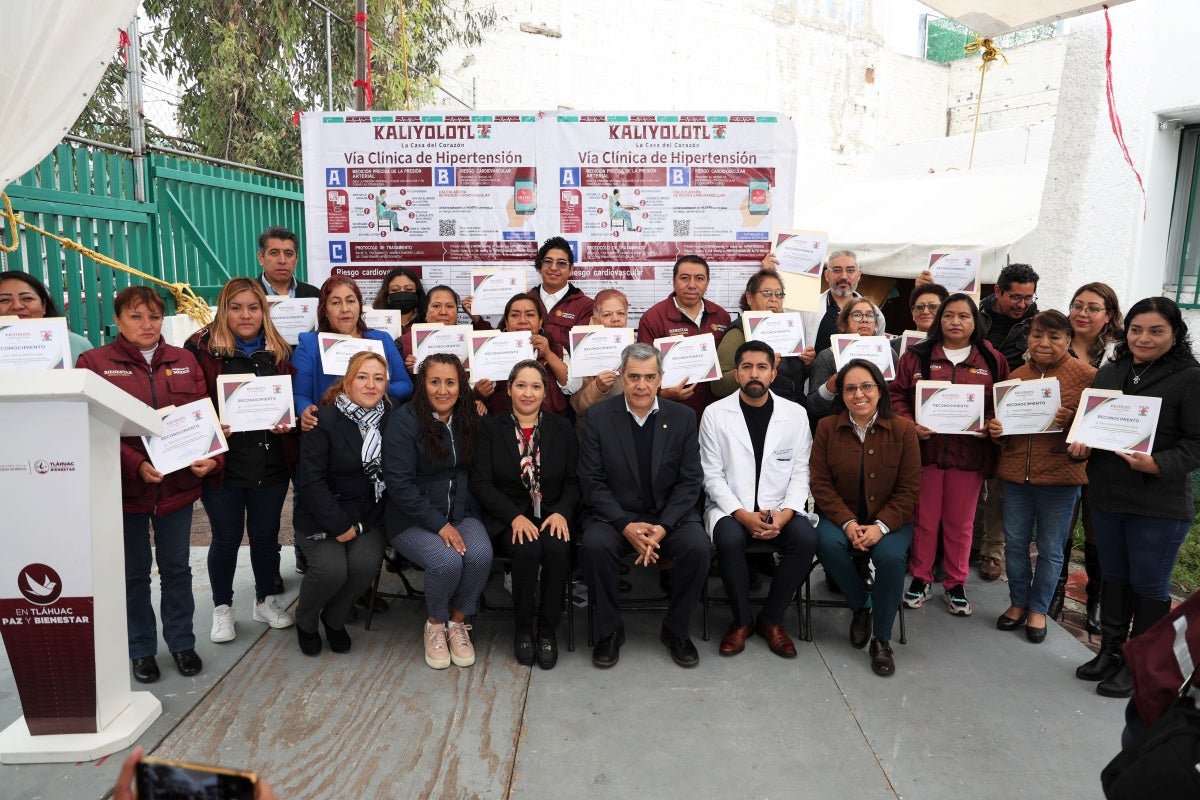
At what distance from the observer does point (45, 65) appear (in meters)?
3.18

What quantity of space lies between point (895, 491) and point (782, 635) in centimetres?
101

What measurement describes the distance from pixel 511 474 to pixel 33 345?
2.29 meters

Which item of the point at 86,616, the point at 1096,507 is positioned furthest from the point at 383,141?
the point at 1096,507

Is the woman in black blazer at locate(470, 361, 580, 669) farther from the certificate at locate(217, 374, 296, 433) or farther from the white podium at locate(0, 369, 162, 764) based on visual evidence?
the white podium at locate(0, 369, 162, 764)

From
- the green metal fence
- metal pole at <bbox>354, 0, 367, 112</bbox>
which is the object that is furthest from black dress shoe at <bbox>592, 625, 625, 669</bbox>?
metal pole at <bbox>354, 0, 367, 112</bbox>

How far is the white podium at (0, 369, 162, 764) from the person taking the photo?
2.98 m

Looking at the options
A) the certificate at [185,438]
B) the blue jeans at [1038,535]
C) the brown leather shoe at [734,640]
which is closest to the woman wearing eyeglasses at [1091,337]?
the blue jeans at [1038,535]

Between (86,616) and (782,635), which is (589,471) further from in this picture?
(86,616)

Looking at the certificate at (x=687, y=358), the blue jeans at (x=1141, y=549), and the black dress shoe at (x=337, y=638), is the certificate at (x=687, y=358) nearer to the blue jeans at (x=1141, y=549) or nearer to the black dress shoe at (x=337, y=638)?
the blue jeans at (x=1141, y=549)

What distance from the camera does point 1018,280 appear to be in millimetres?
5129

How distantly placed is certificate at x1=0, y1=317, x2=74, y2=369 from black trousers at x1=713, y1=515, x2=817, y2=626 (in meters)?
3.29

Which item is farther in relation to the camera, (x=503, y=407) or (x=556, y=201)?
(x=556, y=201)

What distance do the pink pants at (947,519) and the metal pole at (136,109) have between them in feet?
20.4

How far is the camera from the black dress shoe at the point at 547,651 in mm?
4051
